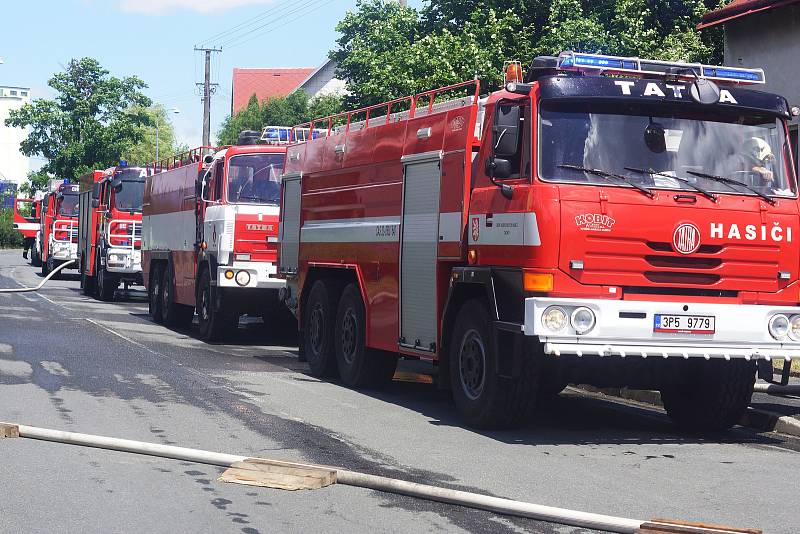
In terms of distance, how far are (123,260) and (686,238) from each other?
21.7 metres

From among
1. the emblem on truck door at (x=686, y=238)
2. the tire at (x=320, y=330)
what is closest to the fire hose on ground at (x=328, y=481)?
the emblem on truck door at (x=686, y=238)

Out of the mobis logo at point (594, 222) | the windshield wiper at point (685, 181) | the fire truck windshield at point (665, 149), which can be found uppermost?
the fire truck windshield at point (665, 149)

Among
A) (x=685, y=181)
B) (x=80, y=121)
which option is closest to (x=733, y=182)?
(x=685, y=181)

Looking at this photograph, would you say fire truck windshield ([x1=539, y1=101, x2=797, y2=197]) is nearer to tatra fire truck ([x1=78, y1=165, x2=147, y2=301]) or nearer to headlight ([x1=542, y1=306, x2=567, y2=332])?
headlight ([x1=542, y1=306, x2=567, y2=332])

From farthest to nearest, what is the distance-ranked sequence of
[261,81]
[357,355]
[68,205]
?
[261,81] → [68,205] → [357,355]

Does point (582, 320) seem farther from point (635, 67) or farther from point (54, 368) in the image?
point (54, 368)

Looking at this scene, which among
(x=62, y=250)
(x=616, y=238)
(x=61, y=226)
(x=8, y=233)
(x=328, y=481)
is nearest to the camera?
(x=328, y=481)

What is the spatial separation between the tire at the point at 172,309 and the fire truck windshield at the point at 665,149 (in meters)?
12.8

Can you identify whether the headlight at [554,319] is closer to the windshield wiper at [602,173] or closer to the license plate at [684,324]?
the license plate at [684,324]

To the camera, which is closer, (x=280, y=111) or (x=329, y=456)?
(x=329, y=456)

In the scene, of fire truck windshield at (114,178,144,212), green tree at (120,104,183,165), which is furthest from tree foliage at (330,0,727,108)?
green tree at (120,104,183,165)

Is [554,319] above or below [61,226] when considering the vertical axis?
below

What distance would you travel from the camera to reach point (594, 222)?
9.49 m

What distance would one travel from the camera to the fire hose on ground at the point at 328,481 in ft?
21.5
